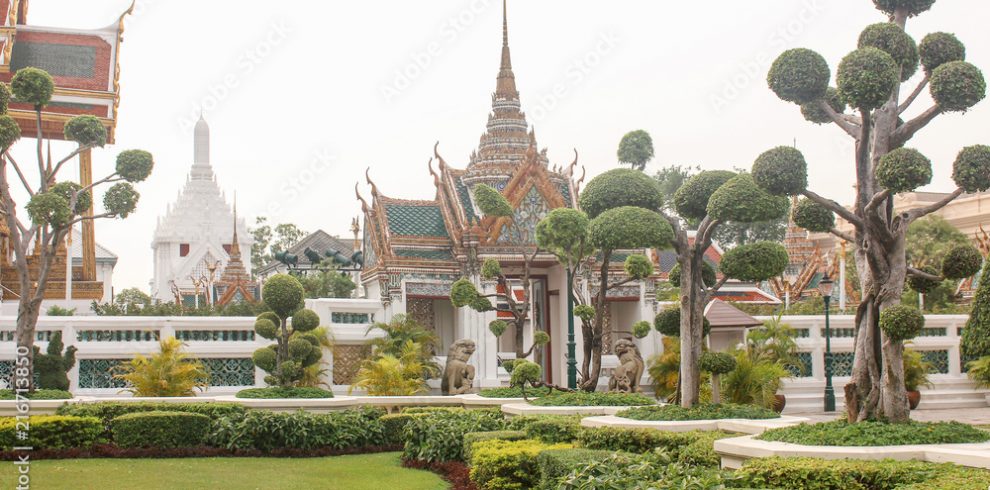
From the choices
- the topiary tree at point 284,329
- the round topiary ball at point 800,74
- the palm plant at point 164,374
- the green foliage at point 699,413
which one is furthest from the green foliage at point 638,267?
the round topiary ball at point 800,74

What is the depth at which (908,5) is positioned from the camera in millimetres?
11750

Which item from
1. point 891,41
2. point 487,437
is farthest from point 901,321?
point 487,437

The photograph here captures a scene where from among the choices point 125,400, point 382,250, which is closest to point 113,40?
point 382,250

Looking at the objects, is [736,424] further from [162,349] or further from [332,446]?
[162,349]

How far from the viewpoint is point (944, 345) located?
2517 cm

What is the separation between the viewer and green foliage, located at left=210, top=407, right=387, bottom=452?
15070mm

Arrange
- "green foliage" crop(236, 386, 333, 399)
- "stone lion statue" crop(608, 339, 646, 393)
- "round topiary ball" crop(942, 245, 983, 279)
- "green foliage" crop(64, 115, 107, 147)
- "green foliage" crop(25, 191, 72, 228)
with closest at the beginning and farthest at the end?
"round topiary ball" crop(942, 245, 983, 279) → "green foliage" crop(236, 386, 333, 399) → "green foliage" crop(25, 191, 72, 228) → "green foliage" crop(64, 115, 107, 147) → "stone lion statue" crop(608, 339, 646, 393)

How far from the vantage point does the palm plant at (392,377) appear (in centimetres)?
2041

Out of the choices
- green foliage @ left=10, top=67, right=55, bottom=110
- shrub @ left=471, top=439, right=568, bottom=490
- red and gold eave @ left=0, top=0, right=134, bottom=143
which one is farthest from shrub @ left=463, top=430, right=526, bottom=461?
red and gold eave @ left=0, top=0, right=134, bottom=143

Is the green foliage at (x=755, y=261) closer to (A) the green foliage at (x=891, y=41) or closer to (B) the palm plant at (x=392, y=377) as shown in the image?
(A) the green foliage at (x=891, y=41)

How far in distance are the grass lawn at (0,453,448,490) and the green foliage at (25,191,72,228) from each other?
5.32 metres

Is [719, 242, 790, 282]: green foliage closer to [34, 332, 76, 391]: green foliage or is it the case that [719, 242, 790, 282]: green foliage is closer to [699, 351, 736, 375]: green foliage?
[699, 351, 736, 375]: green foliage

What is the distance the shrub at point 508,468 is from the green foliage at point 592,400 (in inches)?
142

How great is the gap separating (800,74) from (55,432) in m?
9.82
